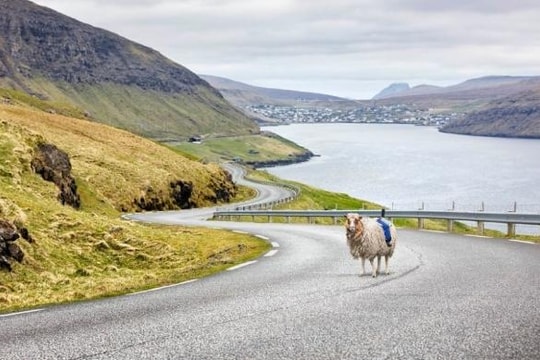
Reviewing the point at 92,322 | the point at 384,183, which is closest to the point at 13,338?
the point at 92,322

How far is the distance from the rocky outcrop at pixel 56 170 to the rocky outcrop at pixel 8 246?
21.0m

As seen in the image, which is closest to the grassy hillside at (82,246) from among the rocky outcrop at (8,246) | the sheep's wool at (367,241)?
→ the rocky outcrop at (8,246)

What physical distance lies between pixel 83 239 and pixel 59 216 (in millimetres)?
2024

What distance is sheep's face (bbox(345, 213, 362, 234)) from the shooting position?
14.3 metres

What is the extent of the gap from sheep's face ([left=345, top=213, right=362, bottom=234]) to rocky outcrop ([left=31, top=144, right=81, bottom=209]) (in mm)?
27974

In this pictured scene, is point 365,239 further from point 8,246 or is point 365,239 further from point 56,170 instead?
point 56,170

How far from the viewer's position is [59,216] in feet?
82.3

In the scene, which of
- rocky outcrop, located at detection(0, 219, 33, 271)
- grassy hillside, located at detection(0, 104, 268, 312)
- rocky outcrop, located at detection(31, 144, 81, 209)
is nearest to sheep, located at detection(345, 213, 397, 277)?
grassy hillside, located at detection(0, 104, 268, 312)

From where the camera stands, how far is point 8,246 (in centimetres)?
1773

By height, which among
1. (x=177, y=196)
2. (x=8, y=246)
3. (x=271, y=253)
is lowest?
(x=177, y=196)

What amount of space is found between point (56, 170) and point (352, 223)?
32.1m

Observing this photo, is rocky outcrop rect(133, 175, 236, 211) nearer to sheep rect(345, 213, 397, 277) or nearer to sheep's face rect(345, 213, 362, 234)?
sheep rect(345, 213, 397, 277)

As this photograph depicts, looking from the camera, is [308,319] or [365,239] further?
[365,239]

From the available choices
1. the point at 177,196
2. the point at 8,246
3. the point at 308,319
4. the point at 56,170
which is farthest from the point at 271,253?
the point at 177,196
